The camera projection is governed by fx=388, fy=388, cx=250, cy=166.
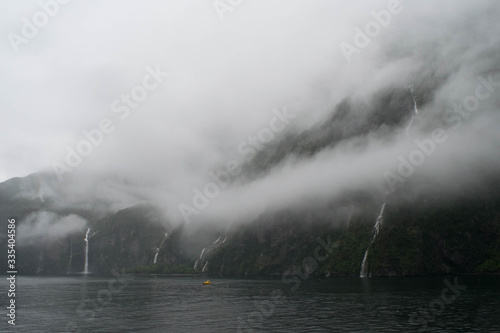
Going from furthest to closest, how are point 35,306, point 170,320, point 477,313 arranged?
point 35,306 → point 170,320 → point 477,313

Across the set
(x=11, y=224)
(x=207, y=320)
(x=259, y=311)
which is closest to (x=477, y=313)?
(x=259, y=311)

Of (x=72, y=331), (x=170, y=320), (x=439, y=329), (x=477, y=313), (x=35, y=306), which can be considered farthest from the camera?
(x=35, y=306)

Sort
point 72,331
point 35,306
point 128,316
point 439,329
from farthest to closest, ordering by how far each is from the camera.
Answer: point 35,306 → point 128,316 → point 72,331 → point 439,329

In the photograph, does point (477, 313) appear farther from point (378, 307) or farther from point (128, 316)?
point (128, 316)

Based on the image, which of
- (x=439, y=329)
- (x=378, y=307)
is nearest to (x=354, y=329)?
(x=439, y=329)

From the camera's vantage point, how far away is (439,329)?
56.0 m

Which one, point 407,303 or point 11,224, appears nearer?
point 11,224

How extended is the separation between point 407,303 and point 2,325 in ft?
264

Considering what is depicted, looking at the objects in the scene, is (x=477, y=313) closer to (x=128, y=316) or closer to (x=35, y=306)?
(x=128, y=316)

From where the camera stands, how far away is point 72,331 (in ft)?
208

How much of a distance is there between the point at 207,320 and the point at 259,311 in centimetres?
1449

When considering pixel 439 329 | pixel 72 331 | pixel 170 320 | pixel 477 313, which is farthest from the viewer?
pixel 170 320

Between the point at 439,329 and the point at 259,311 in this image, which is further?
the point at 259,311

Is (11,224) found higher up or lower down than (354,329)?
higher up
